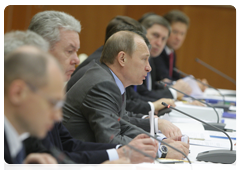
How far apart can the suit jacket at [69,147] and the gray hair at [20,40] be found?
37cm

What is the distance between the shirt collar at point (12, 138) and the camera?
3.01 feet

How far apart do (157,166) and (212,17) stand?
20.2 feet

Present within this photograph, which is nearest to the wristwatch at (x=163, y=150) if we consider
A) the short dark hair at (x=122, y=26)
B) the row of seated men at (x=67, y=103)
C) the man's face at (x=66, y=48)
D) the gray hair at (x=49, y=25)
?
the row of seated men at (x=67, y=103)

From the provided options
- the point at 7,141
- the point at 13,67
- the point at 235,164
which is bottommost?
the point at 235,164

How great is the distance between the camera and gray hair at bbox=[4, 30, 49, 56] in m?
1.08

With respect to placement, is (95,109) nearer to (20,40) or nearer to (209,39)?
(20,40)

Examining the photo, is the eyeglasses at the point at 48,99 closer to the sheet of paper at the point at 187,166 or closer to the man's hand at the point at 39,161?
the man's hand at the point at 39,161

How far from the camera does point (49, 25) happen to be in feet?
6.15

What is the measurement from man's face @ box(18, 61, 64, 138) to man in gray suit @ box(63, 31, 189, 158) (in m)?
0.80

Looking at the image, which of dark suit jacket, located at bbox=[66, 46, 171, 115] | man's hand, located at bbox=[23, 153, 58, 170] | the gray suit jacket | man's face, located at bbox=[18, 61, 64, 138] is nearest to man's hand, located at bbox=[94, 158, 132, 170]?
man's hand, located at bbox=[23, 153, 58, 170]

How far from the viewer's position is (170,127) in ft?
6.70
